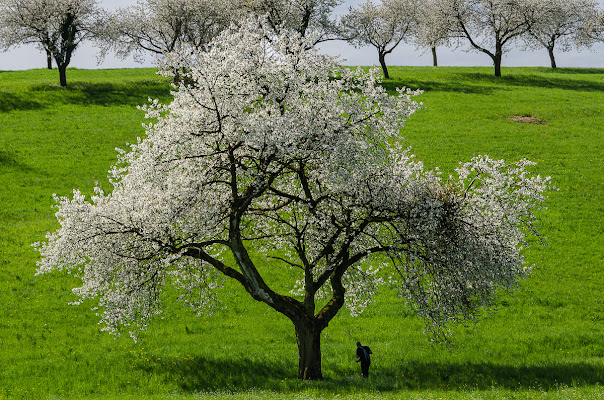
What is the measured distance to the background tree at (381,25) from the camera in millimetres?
78188

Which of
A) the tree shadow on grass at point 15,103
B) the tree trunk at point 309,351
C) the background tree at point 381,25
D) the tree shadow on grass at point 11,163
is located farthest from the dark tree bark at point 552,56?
the tree trunk at point 309,351

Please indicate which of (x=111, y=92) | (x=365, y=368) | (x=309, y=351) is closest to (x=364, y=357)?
(x=365, y=368)

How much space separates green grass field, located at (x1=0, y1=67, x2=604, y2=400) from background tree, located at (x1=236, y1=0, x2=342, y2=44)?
2482 cm

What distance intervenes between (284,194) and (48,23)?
59508 mm

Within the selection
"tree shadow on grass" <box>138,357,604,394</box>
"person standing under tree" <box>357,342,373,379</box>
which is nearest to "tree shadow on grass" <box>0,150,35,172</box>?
"tree shadow on grass" <box>138,357,604,394</box>

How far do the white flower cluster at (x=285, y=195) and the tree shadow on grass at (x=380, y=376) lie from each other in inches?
106

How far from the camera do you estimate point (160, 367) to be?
2355cm

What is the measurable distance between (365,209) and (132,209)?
9385 millimetres

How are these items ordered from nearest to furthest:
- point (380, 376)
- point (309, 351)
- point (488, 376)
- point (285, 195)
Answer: point (285, 195) < point (309, 351) < point (488, 376) < point (380, 376)

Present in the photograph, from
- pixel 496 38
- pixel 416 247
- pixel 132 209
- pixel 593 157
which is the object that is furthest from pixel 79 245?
pixel 496 38

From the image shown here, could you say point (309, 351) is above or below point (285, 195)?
below

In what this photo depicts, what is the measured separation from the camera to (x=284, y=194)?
2102cm

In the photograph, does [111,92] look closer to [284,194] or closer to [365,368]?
[284,194]

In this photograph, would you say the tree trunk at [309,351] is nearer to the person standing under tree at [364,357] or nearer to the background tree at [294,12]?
the person standing under tree at [364,357]
